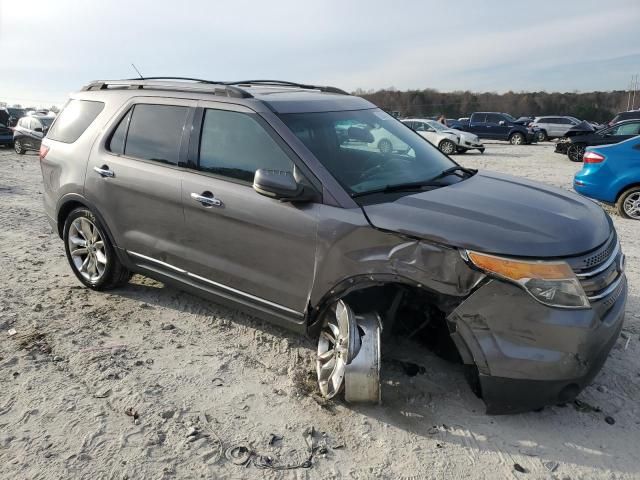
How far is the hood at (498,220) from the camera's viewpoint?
2.63m

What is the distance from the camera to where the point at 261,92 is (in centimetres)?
374

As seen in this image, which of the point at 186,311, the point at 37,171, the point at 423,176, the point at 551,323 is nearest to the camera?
the point at 551,323

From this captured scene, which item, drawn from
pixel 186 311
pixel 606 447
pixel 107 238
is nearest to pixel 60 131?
pixel 107 238

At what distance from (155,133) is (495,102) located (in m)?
79.6

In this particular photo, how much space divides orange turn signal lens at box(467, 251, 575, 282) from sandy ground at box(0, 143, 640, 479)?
926 mm

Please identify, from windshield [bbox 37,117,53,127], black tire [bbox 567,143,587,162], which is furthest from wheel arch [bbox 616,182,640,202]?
windshield [bbox 37,117,53,127]

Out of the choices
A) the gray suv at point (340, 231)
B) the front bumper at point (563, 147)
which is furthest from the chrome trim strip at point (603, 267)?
the front bumper at point (563, 147)

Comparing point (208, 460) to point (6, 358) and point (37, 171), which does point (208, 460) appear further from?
point (37, 171)

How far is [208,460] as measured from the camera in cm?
260

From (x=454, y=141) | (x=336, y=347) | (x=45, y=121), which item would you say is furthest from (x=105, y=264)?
(x=45, y=121)

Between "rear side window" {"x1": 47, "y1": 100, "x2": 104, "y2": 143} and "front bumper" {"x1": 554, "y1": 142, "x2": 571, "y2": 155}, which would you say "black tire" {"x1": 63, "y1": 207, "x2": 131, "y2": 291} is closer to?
"rear side window" {"x1": 47, "y1": 100, "x2": 104, "y2": 143}

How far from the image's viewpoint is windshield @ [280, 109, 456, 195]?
10.6ft

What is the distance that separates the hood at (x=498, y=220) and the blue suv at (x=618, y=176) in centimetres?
549

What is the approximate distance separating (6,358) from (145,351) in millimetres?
927
